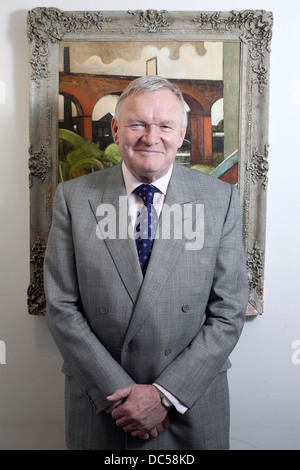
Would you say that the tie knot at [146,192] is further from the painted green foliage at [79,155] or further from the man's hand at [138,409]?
the man's hand at [138,409]

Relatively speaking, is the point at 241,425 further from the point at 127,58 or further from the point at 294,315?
the point at 127,58

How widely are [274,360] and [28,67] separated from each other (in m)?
1.62

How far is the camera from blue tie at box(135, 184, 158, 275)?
135cm

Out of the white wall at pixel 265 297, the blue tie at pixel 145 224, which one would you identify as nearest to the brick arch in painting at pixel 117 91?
the white wall at pixel 265 297

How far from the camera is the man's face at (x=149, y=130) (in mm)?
1281

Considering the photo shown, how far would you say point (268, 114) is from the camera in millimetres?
1646

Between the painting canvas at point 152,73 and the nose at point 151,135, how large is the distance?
0.40 metres

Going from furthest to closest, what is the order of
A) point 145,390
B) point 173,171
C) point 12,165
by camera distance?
point 12,165 → point 173,171 → point 145,390

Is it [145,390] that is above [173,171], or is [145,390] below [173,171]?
below

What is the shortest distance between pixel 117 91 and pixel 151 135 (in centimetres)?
48

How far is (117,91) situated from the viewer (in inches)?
64.8

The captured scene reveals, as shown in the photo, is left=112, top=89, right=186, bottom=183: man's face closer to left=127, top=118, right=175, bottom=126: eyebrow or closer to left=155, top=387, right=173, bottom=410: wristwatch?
left=127, top=118, right=175, bottom=126: eyebrow

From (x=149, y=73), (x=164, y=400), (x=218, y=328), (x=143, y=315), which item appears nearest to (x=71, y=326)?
(x=143, y=315)
